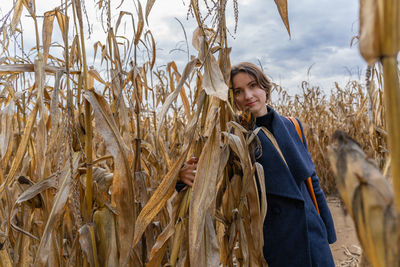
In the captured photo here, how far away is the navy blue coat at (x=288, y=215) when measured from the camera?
4.16 ft

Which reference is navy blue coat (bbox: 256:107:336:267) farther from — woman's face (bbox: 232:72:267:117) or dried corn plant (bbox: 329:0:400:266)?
dried corn plant (bbox: 329:0:400:266)

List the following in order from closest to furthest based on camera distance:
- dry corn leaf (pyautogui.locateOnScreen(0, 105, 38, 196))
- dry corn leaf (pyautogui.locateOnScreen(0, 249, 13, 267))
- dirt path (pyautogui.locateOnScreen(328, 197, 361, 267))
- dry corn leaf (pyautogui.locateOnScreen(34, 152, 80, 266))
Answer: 1. dry corn leaf (pyautogui.locateOnScreen(34, 152, 80, 266))
2. dry corn leaf (pyautogui.locateOnScreen(0, 105, 38, 196))
3. dry corn leaf (pyautogui.locateOnScreen(0, 249, 13, 267))
4. dirt path (pyautogui.locateOnScreen(328, 197, 361, 267))

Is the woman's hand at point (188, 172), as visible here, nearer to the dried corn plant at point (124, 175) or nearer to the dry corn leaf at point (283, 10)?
the dried corn plant at point (124, 175)

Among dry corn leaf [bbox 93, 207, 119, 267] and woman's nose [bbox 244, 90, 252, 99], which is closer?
dry corn leaf [bbox 93, 207, 119, 267]

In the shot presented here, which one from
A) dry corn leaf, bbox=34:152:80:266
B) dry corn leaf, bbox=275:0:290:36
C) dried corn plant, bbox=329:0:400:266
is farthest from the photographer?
dry corn leaf, bbox=34:152:80:266

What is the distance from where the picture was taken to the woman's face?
1305 millimetres

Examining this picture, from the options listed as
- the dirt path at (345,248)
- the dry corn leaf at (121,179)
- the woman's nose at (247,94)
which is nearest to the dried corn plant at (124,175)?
the dry corn leaf at (121,179)

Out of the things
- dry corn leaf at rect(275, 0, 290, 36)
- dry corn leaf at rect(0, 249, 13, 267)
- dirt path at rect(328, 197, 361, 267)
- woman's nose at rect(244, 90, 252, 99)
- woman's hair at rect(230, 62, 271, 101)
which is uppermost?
woman's hair at rect(230, 62, 271, 101)

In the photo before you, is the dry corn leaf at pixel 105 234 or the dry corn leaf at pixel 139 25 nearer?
the dry corn leaf at pixel 105 234

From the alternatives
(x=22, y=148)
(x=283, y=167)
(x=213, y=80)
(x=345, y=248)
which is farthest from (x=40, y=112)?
(x=345, y=248)

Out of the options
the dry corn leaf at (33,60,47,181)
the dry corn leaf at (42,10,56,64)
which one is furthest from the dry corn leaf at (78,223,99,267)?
the dry corn leaf at (42,10,56,64)

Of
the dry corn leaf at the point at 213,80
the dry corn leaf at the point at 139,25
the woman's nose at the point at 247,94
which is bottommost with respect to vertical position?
the dry corn leaf at the point at 213,80

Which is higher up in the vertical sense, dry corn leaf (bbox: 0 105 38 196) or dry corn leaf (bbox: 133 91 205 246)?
dry corn leaf (bbox: 0 105 38 196)

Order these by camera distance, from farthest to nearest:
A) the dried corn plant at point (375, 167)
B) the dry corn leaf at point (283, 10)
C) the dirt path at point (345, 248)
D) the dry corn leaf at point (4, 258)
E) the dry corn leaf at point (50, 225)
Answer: the dirt path at point (345, 248) < the dry corn leaf at point (4, 258) < the dry corn leaf at point (50, 225) < the dry corn leaf at point (283, 10) < the dried corn plant at point (375, 167)
